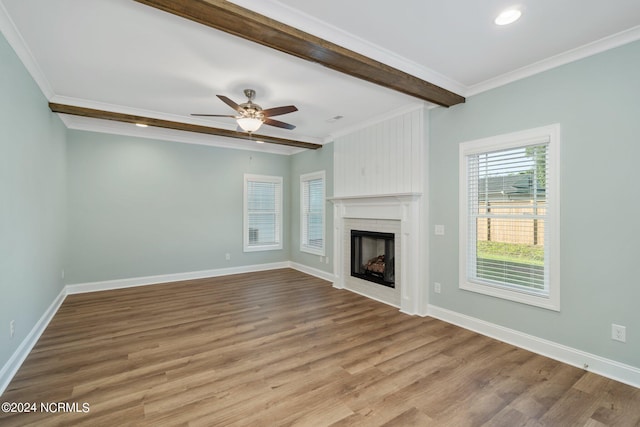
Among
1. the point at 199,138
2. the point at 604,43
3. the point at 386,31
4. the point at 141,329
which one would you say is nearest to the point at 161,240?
the point at 199,138

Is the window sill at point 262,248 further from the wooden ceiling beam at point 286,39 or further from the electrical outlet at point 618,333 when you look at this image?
the electrical outlet at point 618,333

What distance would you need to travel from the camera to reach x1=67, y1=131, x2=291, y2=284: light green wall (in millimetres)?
4867

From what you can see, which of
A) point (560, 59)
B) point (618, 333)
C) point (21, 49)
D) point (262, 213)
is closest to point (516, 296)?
point (618, 333)

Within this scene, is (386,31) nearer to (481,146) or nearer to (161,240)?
(481,146)

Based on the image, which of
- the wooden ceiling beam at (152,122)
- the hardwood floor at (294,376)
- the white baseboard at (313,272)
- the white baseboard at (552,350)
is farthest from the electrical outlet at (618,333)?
the wooden ceiling beam at (152,122)

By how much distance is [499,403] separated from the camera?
2123mm

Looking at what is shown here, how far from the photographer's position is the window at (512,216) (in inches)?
111

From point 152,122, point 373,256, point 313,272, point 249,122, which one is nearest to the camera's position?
point 249,122

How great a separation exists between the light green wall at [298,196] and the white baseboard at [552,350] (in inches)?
105

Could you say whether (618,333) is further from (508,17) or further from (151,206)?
(151,206)

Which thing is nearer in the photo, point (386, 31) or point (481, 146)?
point (386, 31)

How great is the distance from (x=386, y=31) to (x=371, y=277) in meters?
3.46

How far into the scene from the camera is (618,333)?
2443mm

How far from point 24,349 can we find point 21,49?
271cm
